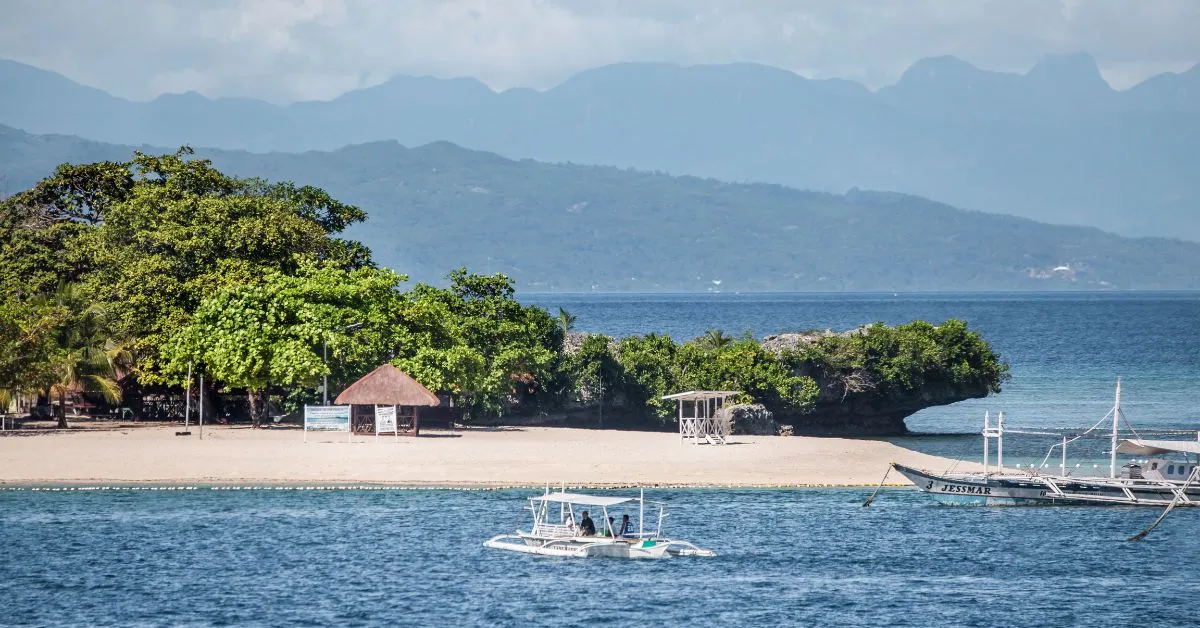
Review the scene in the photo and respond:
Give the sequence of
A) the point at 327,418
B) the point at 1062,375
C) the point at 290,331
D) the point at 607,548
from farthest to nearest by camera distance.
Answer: the point at 1062,375
the point at 290,331
the point at 327,418
the point at 607,548

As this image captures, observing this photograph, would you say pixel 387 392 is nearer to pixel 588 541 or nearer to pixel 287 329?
pixel 287 329

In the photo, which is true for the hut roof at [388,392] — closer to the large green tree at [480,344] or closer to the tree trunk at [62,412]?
the large green tree at [480,344]

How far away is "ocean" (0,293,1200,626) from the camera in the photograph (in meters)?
28.9

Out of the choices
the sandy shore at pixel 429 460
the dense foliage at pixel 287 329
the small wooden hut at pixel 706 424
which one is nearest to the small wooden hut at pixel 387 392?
the sandy shore at pixel 429 460

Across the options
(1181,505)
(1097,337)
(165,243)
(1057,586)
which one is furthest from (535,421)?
(1097,337)

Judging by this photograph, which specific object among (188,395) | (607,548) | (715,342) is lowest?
(607,548)

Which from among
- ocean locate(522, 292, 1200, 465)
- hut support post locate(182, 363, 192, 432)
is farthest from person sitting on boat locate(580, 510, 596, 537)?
ocean locate(522, 292, 1200, 465)

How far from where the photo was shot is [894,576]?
32688mm

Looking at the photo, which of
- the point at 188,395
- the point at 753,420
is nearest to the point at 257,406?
the point at 188,395

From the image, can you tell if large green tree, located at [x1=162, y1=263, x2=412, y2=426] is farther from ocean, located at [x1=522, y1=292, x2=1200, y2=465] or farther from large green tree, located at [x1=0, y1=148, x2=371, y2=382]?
ocean, located at [x1=522, y1=292, x2=1200, y2=465]

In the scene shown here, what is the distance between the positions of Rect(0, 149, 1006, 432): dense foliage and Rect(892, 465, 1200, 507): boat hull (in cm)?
1741

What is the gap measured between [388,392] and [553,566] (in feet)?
65.7

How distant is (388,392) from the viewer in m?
52.1

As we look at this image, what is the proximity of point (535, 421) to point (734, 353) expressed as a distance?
29.5 feet
